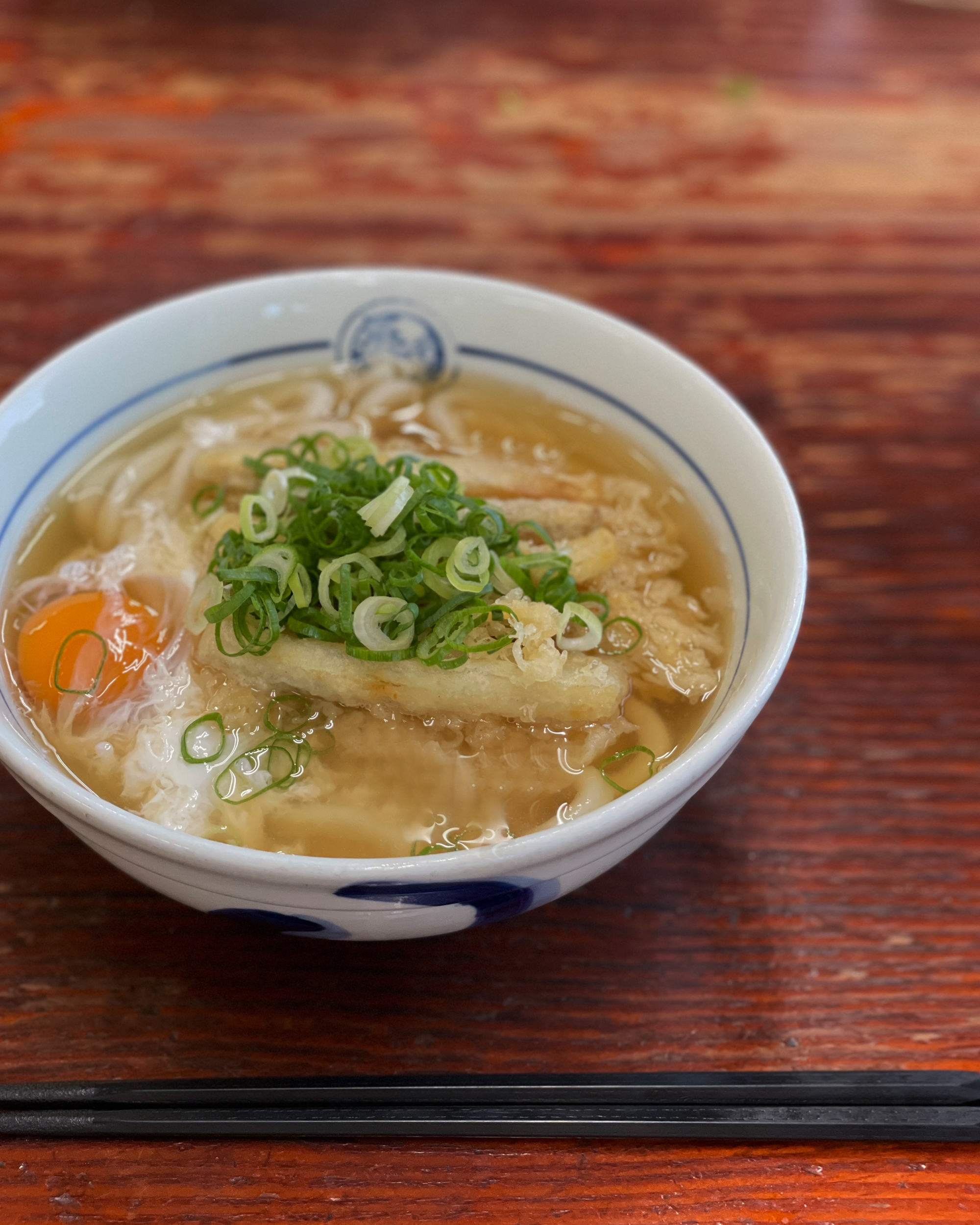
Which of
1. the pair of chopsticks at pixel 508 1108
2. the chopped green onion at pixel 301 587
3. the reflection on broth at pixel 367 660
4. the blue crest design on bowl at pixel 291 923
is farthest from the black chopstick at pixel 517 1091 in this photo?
the chopped green onion at pixel 301 587

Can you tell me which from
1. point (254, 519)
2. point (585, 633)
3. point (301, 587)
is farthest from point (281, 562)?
point (585, 633)

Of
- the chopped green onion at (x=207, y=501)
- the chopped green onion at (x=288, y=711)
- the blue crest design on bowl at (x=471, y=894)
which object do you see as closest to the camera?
the blue crest design on bowl at (x=471, y=894)

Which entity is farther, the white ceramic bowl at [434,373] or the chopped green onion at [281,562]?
the chopped green onion at [281,562]

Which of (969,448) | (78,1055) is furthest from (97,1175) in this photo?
(969,448)

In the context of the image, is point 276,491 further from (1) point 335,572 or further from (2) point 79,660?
(2) point 79,660

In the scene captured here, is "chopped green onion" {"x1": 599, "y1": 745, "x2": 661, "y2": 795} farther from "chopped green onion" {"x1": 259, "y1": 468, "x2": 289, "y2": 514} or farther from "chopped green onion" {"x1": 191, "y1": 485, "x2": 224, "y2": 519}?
"chopped green onion" {"x1": 191, "y1": 485, "x2": 224, "y2": 519}

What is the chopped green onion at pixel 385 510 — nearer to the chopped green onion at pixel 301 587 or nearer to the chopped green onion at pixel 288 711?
the chopped green onion at pixel 301 587

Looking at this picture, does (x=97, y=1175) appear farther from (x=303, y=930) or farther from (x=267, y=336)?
(x=267, y=336)

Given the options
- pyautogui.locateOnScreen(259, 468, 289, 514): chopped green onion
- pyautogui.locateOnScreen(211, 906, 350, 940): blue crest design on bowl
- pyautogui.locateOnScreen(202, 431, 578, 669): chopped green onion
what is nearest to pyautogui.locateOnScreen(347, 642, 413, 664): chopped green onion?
pyautogui.locateOnScreen(202, 431, 578, 669): chopped green onion
